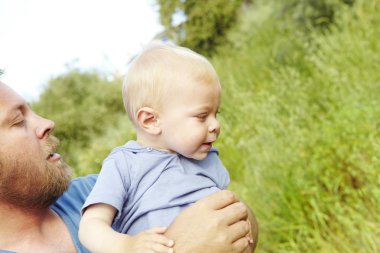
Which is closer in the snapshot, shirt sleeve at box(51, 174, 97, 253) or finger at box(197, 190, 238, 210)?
finger at box(197, 190, 238, 210)

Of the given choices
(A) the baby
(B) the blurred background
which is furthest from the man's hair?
(B) the blurred background

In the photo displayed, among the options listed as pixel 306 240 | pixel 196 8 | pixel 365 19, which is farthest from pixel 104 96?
pixel 306 240

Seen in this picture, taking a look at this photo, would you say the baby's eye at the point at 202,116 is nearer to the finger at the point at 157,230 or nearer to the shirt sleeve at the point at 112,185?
the shirt sleeve at the point at 112,185

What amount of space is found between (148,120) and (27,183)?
0.59 metres

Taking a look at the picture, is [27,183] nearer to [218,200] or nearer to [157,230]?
[157,230]

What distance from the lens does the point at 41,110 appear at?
12.5m

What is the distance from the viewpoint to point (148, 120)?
1799mm

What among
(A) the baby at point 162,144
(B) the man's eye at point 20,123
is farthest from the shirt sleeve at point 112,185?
(B) the man's eye at point 20,123

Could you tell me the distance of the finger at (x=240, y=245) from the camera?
174cm

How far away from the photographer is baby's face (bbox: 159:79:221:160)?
1.74 m

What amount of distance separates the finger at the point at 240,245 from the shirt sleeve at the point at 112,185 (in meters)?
0.43

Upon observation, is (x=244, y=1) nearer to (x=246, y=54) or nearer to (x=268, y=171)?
(x=246, y=54)

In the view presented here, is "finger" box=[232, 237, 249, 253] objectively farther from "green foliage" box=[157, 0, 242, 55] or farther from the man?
"green foliage" box=[157, 0, 242, 55]

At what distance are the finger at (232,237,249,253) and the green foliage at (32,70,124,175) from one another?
9.02 metres
